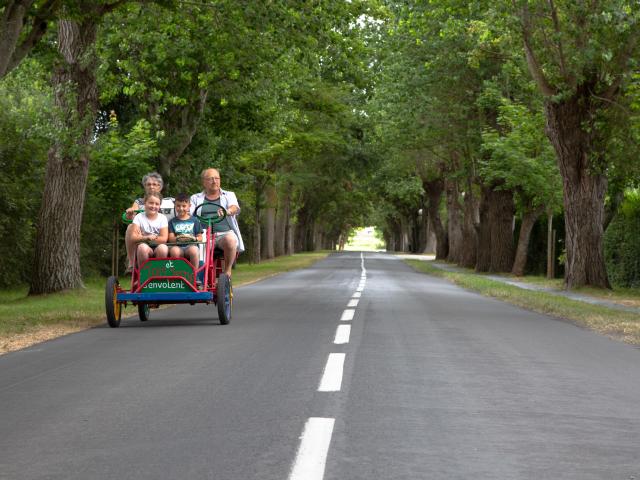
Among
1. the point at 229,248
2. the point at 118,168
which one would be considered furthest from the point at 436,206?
the point at 229,248

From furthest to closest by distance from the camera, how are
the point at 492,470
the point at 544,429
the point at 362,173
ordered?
the point at 362,173 → the point at 544,429 → the point at 492,470

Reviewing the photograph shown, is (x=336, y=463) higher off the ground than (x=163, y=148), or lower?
lower

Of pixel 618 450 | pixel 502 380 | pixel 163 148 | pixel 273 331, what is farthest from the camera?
pixel 163 148

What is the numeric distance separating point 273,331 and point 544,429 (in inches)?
249

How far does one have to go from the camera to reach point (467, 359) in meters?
9.52

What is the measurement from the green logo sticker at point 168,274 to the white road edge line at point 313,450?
684cm

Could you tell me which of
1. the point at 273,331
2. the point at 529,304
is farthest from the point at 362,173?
the point at 273,331

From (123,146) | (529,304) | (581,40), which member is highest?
(581,40)

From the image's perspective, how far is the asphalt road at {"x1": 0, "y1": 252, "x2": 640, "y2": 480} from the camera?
5078 millimetres

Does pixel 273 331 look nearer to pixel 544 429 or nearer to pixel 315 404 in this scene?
pixel 315 404

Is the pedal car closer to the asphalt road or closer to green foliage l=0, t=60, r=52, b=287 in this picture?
the asphalt road

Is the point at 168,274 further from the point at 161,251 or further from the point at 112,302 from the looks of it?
the point at 112,302

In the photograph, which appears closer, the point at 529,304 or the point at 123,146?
the point at 529,304

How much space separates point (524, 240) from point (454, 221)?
17501 millimetres
